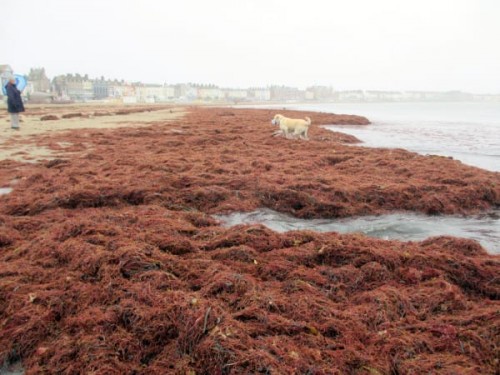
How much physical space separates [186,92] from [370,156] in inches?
6485

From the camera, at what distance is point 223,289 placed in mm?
2656

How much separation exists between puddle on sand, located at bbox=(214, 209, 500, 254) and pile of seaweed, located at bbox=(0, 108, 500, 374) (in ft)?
0.81

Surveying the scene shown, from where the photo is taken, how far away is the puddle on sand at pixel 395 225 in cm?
449

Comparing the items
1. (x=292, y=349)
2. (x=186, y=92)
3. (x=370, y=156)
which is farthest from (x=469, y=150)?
(x=186, y=92)

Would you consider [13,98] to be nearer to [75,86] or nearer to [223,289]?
[223,289]

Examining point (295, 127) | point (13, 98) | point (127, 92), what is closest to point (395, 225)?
point (295, 127)

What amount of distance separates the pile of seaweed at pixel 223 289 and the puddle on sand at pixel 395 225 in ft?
0.81

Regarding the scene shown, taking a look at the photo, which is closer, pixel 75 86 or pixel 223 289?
pixel 223 289

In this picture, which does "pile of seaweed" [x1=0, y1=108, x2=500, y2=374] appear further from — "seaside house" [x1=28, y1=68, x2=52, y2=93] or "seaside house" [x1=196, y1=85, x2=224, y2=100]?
"seaside house" [x1=196, y1=85, x2=224, y2=100]

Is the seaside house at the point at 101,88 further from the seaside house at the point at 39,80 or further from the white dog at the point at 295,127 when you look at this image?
the white dog at the point at 295,127

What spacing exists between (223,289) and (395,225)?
320 centimetres

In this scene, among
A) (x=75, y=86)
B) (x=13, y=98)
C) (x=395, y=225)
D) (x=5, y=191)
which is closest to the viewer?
(x=395, y=225)

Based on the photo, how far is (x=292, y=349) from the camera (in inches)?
80.4

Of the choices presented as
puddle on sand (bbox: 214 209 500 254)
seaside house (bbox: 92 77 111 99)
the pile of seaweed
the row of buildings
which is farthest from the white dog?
seaside house (bbox: 92 77 111 99)
